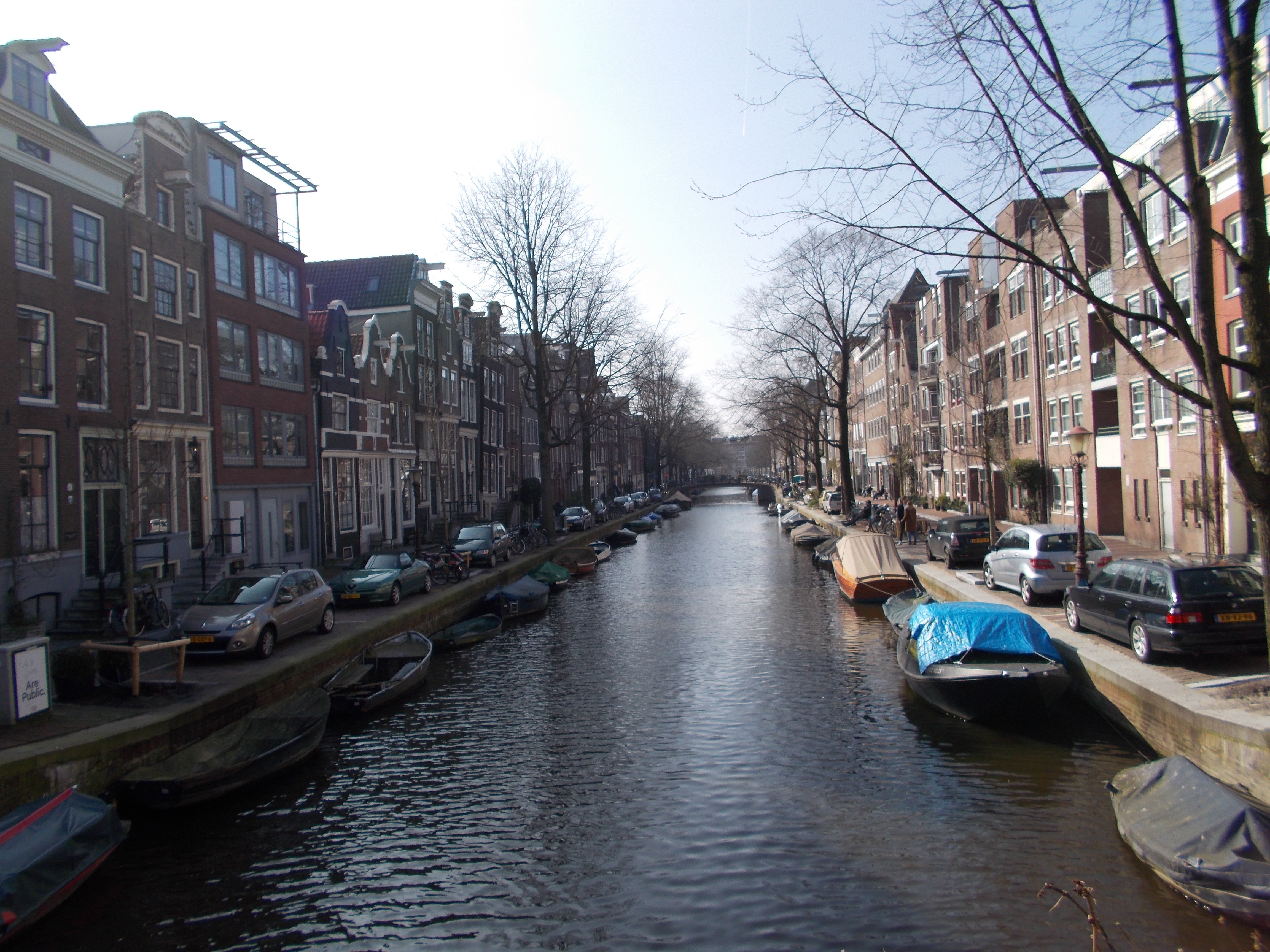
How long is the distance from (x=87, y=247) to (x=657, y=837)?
1995 cm

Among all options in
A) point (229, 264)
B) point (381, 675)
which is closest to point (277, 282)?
point (229, 264)

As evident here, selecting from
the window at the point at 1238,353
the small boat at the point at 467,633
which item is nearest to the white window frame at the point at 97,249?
the small boat at the point at 467,633

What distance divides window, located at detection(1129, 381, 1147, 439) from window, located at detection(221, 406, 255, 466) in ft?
97.3

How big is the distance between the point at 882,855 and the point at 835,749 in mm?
3736

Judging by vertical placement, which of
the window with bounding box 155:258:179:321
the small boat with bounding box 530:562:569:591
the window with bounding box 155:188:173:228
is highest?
the window with bounding box 155:188:173:228

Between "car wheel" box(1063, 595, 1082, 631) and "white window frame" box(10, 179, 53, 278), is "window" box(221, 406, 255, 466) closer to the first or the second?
"white window frame" box(10, 179, 53, 278)

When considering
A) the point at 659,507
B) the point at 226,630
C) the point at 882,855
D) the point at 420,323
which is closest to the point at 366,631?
the point at 226,630

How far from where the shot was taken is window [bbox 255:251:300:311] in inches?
1161

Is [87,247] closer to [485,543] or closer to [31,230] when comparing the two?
[31,230]

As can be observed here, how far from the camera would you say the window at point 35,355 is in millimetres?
18859

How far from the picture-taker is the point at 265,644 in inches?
653

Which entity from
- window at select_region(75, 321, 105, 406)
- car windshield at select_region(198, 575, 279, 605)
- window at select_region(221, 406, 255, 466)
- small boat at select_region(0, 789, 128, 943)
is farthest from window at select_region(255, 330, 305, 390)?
small boat at select_region(0, 789, 128, 943)

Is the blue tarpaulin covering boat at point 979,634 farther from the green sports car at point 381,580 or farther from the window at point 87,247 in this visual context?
the window at point 87,247

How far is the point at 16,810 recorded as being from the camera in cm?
877
